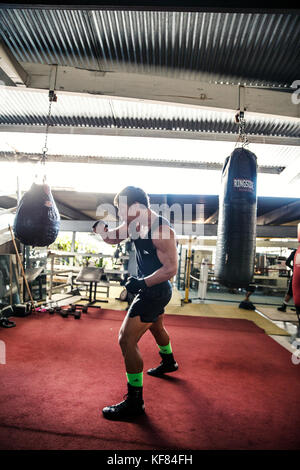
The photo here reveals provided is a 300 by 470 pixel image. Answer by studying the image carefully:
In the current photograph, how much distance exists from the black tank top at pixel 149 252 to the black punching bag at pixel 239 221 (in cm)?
56

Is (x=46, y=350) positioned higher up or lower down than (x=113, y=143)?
lower down

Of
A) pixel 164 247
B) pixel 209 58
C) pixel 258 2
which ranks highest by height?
pixel 209 58

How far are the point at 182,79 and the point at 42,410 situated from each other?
9.88ft

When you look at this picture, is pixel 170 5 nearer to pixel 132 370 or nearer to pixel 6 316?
pixel 132 370

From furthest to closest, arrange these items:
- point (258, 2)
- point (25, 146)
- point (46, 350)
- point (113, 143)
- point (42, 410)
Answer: point (25, 146), point (113, 143), point (46, 350), point (42, 410), point (258, 2)

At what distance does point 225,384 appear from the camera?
7.64 feet

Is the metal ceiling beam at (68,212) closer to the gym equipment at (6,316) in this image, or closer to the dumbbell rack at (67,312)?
the dumbbell rack at (67,312)

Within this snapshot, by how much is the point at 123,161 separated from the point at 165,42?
2.06 m

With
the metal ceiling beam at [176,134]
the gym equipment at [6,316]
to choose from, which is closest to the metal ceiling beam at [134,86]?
the metal ceiling beam at [176,134]

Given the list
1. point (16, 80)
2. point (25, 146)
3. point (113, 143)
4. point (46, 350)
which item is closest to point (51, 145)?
point (25, 146)

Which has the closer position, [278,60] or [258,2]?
[258,2]

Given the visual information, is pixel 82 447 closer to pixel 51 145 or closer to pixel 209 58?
pixel 209 58

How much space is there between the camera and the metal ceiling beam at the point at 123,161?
3871 mm

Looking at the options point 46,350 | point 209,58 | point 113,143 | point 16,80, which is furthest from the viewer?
point 113,143
